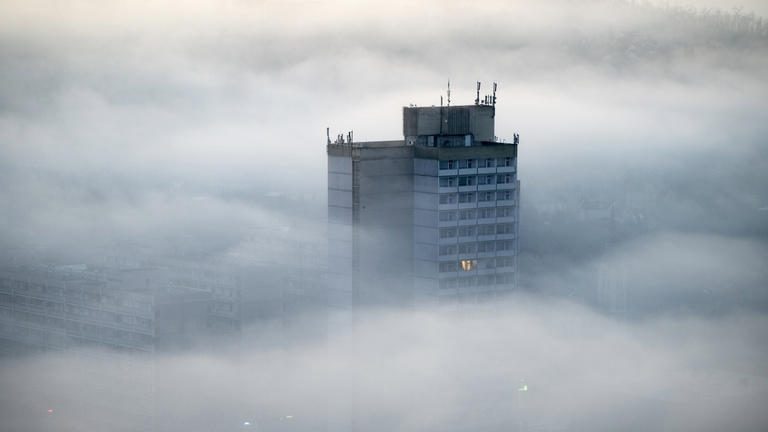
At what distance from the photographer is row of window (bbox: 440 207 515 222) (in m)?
55.1

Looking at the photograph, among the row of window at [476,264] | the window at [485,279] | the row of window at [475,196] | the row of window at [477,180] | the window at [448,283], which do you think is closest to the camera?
the row of window at [477,180]

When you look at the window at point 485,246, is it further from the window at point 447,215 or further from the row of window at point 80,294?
the row of window at point 80,294

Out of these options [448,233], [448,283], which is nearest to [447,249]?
[448,233]

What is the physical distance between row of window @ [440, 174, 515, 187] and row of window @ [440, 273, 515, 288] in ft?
13.4

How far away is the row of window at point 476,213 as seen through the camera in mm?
55062

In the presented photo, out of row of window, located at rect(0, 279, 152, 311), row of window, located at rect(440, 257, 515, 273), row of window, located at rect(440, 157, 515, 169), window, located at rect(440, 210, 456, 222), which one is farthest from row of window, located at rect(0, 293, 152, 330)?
row of window, located at rect(440, 157, 515, 169)

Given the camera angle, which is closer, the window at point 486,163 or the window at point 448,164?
the window at point 448,164

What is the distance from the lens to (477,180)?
55.5 metres

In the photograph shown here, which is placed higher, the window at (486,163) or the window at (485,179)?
the window at (486,163)

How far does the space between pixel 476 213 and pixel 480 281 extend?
312cm

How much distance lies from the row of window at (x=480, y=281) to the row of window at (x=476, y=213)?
2.67 meters

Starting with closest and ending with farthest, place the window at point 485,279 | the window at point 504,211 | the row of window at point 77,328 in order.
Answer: the window at point 504,211 → the window at point 485,279 → the row of window at point 77,328

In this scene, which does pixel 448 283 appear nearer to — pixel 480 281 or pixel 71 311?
pixel 480 281

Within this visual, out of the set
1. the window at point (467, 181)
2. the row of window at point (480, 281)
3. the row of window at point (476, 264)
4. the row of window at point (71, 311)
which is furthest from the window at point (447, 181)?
the row of window at point (71, 311)
